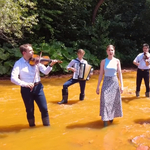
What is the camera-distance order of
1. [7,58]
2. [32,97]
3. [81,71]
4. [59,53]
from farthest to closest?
1. [59,53]
2. [7,58]
3. [81,71]
4. [32,97]

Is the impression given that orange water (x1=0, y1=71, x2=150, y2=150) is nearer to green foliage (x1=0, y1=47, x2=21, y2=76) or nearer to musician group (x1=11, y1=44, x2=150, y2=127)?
musician group (x1=11, y1=44, x2=150, y2=127)

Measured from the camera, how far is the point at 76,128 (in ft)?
18.1

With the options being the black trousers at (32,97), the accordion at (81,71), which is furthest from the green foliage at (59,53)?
the black trousers at (32,97)

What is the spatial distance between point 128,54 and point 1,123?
15531 mm

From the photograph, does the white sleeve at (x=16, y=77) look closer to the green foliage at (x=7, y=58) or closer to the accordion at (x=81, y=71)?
the accordion at (x=81, y=71)

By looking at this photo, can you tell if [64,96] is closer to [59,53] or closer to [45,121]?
[45,121]

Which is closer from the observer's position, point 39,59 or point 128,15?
point 39,59

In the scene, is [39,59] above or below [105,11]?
below

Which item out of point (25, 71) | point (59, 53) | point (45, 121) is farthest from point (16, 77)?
point (59, 53)

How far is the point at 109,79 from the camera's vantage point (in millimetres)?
5395

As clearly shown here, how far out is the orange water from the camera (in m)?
4.61

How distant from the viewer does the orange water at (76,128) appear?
461 centimetres

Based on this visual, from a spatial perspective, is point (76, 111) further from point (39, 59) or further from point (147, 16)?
point (147, 16)

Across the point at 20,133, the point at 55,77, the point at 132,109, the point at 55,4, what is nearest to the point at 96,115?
the point at 132,109
